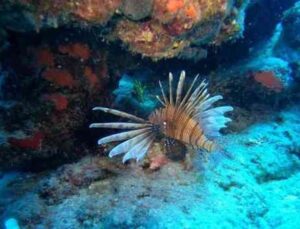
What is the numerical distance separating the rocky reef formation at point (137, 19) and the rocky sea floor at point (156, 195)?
138 centimetres

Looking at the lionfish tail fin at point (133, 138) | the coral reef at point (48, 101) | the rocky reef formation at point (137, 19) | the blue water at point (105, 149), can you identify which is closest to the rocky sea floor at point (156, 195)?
the blue water at point (105, 149)

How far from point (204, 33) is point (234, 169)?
1764 millimetres

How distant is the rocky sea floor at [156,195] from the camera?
10.5 feet

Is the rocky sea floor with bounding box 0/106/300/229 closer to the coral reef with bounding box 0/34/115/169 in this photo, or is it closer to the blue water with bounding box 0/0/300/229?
the blue water with bounding box 0/0/300/229

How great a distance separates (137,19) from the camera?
3.39 m

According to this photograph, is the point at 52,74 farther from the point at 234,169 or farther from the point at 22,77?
Result: the point at 234,169

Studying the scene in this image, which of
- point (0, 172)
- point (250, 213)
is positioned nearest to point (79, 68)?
point (0, 172)

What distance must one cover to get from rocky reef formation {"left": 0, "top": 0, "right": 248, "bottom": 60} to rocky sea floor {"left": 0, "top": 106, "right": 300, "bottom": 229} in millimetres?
1376

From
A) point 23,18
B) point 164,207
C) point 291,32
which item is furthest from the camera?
point 291,32

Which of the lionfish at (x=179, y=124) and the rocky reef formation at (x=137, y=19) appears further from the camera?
the lionfish at (x=179, y=124)

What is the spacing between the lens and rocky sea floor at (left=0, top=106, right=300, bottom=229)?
319 cm

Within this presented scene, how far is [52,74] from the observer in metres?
3.86

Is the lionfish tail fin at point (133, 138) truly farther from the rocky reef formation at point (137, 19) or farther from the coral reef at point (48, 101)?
the rocky reef formation at point (137, 19)

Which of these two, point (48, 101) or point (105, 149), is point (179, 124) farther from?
point (48, 101)
